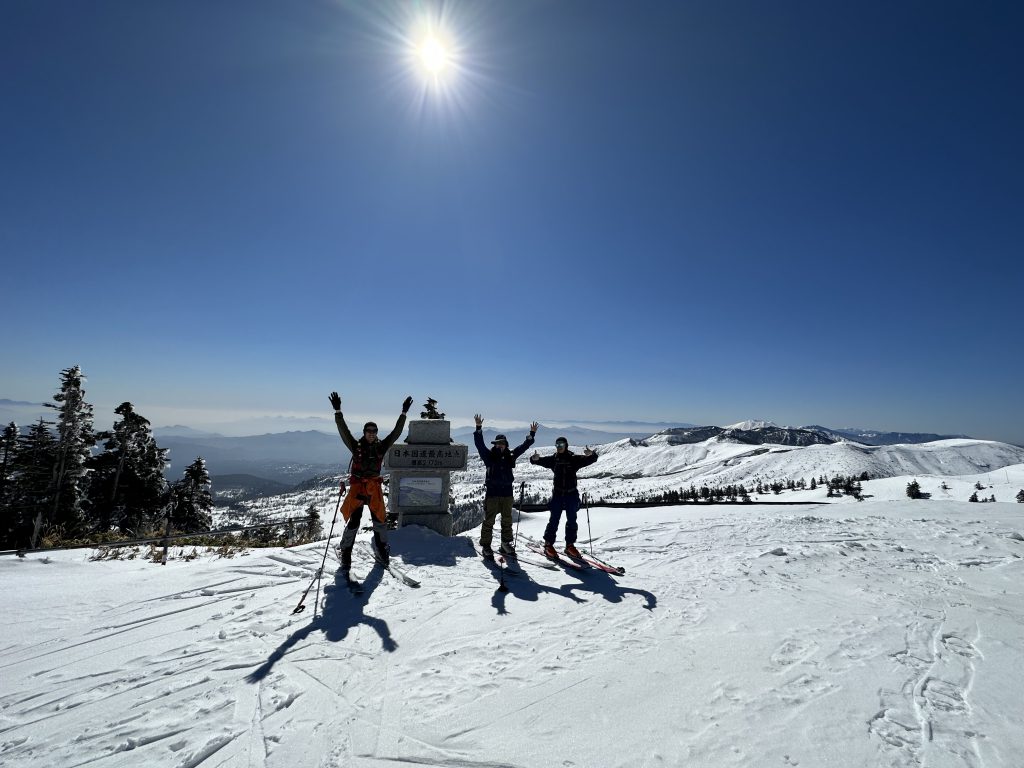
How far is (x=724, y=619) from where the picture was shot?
561cm

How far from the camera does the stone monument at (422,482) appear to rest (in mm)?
11172

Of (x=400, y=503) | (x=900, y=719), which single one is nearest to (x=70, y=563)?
(x=400, y=503)

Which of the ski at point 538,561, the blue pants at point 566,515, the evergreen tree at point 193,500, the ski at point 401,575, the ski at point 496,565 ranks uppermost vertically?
the blue pants at point 566,515

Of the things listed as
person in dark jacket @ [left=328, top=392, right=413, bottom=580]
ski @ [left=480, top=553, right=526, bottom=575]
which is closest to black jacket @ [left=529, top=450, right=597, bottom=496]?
ski @ [left=480, top=553, right=526, bottom=575]

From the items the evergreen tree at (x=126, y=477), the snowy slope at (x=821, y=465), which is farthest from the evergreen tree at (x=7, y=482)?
the snowy slope at (x=821, y=465)

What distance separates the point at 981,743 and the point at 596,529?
10357mm

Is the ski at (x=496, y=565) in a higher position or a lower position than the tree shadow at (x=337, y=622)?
lower

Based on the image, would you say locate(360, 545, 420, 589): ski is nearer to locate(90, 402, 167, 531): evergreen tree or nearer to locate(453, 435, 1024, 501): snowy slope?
locate(90, 402, 167, 531): evergreen tree

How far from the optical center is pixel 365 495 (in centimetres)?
766

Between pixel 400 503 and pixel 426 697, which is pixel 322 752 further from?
pixel 400 503

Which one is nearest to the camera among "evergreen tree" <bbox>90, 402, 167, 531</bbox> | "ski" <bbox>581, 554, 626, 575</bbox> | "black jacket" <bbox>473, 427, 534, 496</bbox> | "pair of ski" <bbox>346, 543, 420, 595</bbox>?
"pair of ski" <bbox>346, 543, 420, 595</bbox>

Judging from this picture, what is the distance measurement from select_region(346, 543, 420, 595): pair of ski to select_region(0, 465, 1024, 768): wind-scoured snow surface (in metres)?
0.20

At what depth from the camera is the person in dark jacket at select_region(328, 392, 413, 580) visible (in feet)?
24.4

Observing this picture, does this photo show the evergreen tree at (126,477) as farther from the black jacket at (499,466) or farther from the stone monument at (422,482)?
the black jacket at (499,466)
